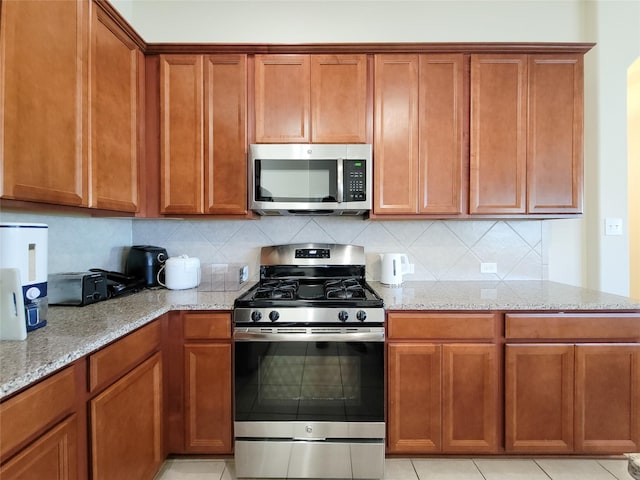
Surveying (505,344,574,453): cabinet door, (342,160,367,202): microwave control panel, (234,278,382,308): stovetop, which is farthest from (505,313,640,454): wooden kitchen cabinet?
(342,160,367,202): microwave control panel

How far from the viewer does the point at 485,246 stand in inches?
92.4

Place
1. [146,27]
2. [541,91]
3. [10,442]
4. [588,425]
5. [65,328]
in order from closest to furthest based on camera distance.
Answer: [10,442], [65,328], [588,425], [541,91], [146,27]

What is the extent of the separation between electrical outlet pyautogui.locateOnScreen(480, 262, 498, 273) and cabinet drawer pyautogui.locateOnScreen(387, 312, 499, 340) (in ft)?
2.46

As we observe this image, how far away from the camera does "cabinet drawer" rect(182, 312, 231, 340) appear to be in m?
1.67

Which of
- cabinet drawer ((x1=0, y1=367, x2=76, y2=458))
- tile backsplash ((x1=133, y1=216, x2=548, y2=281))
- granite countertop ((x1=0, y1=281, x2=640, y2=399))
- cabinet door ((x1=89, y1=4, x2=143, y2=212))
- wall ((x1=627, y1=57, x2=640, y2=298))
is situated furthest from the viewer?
wall ((x1=627, y1=57, x2=640, y2=298))

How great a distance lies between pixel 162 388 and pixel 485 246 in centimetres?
231

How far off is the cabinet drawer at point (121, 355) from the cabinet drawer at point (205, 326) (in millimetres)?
146

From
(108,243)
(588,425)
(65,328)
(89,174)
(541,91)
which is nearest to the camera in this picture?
(65,328)

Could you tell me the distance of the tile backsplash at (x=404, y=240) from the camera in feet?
7.66

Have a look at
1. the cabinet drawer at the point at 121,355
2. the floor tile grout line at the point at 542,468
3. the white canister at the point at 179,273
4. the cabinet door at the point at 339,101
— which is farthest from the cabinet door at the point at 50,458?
the floor tile grout line at the point at 542,468

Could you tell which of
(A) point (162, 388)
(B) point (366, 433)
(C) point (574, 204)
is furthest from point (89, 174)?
(C) point (574, 204)

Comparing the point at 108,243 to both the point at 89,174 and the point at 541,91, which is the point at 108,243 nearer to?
the point at 89,174

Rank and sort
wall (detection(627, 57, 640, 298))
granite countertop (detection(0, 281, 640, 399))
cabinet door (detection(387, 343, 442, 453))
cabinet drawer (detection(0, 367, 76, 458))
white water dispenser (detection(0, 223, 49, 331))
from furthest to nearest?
wall (detection(627, 57, 640, 298)), cabinet door (detection(387, 343, 442, 453)), white water dispenser (detection(0, 223, 49, 331)), granite countertop (detection(0, 281, 640, 399)), cabinet drawer (detection(0, 367, 76, 458))

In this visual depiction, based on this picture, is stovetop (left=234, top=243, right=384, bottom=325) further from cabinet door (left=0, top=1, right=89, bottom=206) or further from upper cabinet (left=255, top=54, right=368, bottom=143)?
cabinet door (left=0, top=1, right=89, bottom=206)
